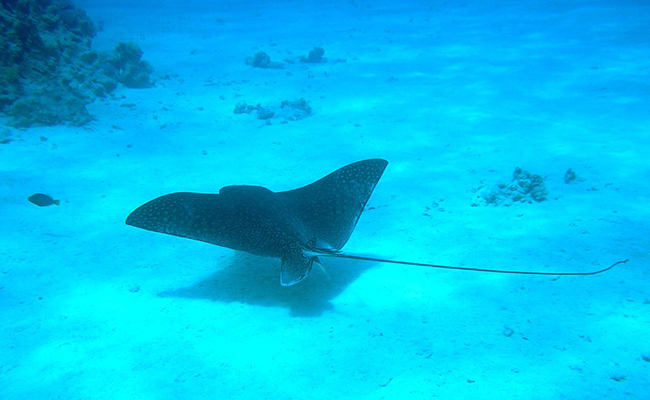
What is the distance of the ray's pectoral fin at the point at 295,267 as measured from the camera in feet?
11.2

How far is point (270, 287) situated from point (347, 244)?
132 cm

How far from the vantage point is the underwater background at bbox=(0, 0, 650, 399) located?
3066mm

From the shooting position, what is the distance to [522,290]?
150 inches

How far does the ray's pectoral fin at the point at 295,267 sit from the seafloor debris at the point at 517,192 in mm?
3461

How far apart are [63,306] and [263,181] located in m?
3.72

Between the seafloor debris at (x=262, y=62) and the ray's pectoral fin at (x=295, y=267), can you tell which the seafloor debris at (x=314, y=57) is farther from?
the ray's pectoral fin at (x=295, y=267)

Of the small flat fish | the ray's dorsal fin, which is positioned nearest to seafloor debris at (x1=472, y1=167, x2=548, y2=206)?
the ray's dorsal fin

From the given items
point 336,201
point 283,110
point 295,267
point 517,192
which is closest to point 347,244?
point 336,201

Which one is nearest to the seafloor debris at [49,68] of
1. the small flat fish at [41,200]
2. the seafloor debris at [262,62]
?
the small flat fish at [41,200]

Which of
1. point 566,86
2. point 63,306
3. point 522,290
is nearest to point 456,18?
point 566,86

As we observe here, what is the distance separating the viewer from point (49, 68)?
Answer: 8.97 meters

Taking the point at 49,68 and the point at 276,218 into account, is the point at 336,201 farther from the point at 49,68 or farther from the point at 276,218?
the point at 49,68

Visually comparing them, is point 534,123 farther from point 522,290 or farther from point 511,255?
point 522,290

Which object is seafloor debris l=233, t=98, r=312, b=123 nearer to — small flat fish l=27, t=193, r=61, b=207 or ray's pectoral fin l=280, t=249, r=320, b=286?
small flat fish l=27, t=193, r=61, b=207
